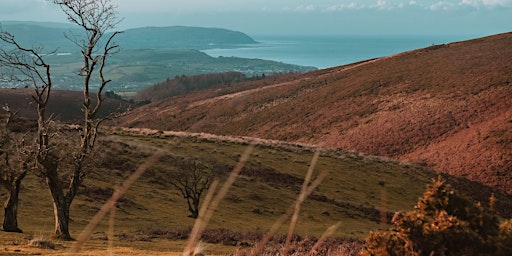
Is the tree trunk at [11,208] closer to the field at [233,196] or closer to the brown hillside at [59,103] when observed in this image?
the field at [233,196]

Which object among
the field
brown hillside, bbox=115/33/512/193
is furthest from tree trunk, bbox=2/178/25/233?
brown hillside, bbox=115/33/512/193

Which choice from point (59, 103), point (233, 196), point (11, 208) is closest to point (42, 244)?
point (11, 208)

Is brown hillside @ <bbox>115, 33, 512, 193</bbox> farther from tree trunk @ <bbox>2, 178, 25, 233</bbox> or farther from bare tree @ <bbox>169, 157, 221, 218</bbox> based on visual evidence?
tree trunk @ <bbox>2, 178, 25, 233</bbox>

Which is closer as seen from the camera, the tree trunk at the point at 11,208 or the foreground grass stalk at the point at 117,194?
the foreground grass stalk at the point at 117,194

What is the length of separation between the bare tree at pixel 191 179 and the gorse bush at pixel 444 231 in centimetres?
2785

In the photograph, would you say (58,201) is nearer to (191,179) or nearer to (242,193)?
(242,193)

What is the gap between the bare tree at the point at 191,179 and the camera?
3409 cm

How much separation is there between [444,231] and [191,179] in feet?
128

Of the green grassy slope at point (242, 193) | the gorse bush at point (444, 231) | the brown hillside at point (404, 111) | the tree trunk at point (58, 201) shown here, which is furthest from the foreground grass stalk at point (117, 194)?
the brown hillside at point (404, 111)

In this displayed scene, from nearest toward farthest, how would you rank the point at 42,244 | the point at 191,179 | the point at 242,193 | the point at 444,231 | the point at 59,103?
the point at 444,231 < the point at 42,244 < the point at 242,193 < the point at 191,179 < the point at 59,103

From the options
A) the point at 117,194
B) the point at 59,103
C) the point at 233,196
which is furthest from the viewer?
the point at 59,103

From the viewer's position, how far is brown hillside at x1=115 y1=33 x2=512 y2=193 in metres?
71.2

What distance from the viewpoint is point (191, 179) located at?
43625 mm

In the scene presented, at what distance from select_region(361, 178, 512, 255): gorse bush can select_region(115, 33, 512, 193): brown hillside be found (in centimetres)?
5909
